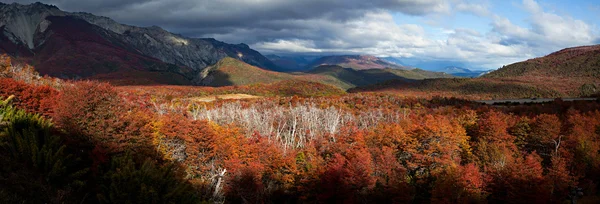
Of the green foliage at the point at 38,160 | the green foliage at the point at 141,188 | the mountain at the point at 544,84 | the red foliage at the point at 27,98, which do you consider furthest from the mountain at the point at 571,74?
the green foliage at the point at 38,160

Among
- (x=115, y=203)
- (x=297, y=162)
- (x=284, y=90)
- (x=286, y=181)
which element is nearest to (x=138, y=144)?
(x=115, y=203)

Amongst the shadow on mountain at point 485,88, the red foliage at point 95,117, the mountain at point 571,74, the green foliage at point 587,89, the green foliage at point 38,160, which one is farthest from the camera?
the shadow on mountain at point 485,88

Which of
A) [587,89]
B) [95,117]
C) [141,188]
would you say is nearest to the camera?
[141,188]

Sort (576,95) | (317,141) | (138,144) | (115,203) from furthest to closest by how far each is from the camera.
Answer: (576,95) < (317,141) < (138,144) < (115,203)

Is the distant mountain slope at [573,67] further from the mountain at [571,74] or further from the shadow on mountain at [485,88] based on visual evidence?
the shadow on mountain at [485,88]

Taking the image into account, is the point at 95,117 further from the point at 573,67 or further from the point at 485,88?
the point at 573,67

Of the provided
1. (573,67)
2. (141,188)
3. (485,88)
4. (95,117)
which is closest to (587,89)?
(485,88)

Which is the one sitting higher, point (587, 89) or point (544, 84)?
point (544, 84)

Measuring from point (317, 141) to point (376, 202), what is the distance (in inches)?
757

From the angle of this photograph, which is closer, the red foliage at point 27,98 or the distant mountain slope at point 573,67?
the red foliage at point 27,98

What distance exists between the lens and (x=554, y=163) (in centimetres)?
4212

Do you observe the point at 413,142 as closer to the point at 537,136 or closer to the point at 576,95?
the point at 537,136

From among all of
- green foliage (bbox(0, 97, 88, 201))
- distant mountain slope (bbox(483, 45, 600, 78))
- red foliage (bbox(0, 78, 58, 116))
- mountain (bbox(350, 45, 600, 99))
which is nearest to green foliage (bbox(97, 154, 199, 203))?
green foliage (bbox(0, 97, 88, 201))

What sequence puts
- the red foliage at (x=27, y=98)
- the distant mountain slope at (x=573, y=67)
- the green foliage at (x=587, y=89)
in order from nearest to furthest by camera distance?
1. the red foliage at (x=27, y=98)
2. the green foliage at (x=587, y=89)
3. the distant mountain slope at (x=573, y=67)
